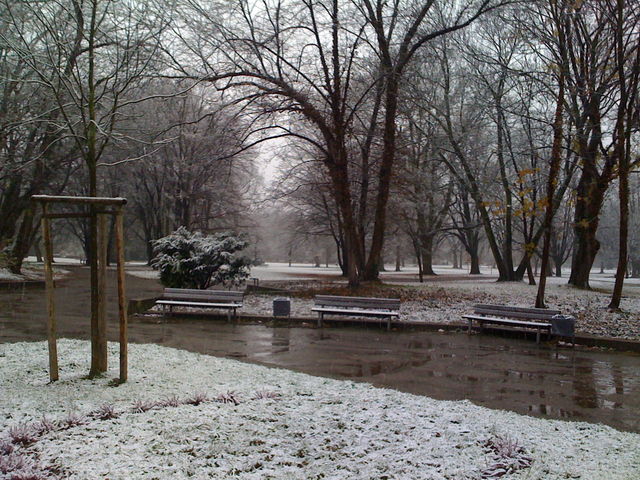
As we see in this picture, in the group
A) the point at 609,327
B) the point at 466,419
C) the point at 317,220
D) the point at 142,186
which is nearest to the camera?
the point at 466,419

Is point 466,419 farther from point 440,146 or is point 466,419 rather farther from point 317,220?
point 317,220

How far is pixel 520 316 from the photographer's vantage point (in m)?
11.7

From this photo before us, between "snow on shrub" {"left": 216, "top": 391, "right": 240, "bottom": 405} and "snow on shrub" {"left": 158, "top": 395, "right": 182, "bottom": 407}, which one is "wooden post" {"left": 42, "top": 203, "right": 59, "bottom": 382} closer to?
"snow on shrub" {"left": 158, "top": 395, "right": 182, "bottom": 407}

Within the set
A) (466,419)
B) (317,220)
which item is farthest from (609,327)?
(317,220)

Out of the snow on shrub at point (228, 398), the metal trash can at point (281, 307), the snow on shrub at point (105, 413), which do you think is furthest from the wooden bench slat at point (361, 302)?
the snow on shrub at point (105, 413)

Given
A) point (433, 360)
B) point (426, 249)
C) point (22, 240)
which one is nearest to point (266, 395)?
point (433, 360)

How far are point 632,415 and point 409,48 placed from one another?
663 inches

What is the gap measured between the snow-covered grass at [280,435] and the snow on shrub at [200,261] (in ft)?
33.9

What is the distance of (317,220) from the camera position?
112 feet

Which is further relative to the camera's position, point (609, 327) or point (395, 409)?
point (609, 327)

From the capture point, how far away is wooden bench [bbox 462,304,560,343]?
11344 mm

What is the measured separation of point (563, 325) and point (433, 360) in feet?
11.4

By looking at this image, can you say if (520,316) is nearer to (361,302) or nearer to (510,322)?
(510,322)

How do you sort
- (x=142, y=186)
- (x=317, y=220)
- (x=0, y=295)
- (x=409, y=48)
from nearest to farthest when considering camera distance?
(x=0, y=295) < (x=409, y=48) < (x=317, y=220) < (x=142, y=186)
